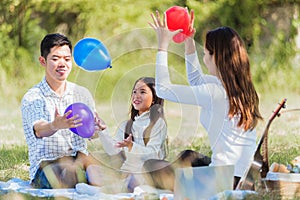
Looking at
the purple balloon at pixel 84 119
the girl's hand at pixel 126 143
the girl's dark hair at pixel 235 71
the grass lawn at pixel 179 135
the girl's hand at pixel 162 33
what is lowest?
the grass lawn at pixel 179 135

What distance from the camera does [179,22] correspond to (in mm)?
2727

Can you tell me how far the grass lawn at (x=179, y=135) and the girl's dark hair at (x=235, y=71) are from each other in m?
0.19

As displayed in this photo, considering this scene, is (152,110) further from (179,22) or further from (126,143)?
(179,22)

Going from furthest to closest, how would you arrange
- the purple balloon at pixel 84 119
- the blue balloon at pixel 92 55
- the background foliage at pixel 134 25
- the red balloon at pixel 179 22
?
the background foliage at pixel 134 25
the blue balloon at pixel 92 55
the red balloon at pixel 179 22
the purple balloon at pixel 84 119

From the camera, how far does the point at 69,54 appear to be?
2930 mm

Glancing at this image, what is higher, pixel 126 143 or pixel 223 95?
pixel 223 95

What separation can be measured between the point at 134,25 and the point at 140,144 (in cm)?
381

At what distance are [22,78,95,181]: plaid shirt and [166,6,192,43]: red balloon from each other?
1.70 feet

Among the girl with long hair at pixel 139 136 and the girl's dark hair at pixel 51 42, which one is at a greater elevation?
the girl's dark hair at pixel 51 42

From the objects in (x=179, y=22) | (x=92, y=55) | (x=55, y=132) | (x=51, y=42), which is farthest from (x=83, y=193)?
(x=179, y=22)

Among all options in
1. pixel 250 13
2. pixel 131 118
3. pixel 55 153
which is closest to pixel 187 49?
pixel 131 118

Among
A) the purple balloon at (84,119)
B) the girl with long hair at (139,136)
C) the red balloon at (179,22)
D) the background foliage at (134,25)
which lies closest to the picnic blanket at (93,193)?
the girl with long hair at (139,136)

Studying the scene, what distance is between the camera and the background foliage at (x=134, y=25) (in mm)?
6473

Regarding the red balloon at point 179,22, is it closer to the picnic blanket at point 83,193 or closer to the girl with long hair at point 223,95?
the girl with long hair at point 223,95
